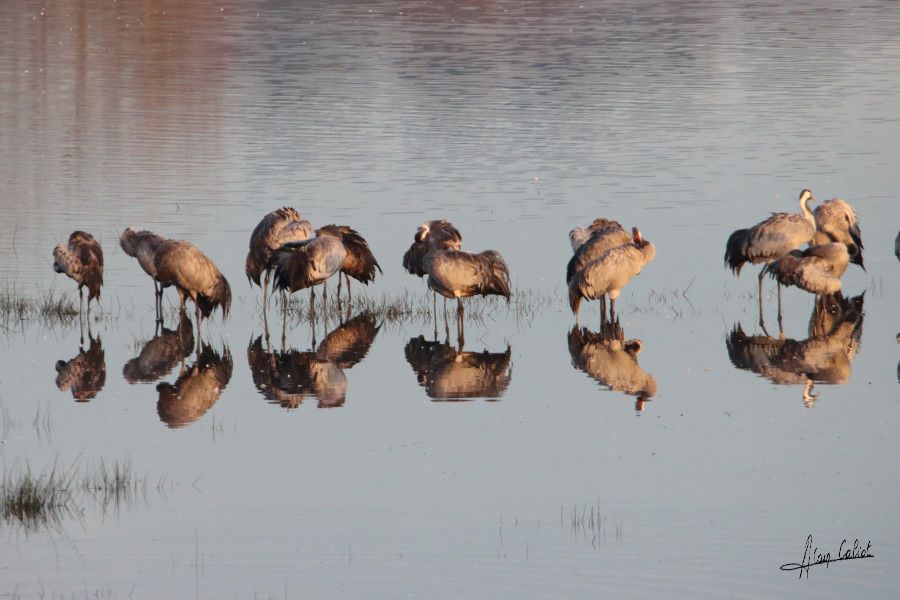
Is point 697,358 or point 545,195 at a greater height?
point 545,195

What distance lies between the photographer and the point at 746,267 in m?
20.3

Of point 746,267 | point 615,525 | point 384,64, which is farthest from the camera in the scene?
point 384,64

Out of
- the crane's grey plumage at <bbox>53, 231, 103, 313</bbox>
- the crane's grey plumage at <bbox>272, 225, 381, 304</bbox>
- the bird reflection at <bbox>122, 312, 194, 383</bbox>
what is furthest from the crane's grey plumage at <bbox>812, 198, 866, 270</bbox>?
the crane's grey plumage at <bbox>53, 231, 103, 313</bbox>

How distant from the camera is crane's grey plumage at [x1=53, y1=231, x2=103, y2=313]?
690 inches

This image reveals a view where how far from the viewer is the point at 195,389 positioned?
14.0 metres

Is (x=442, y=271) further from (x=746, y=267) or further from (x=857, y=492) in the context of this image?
(x=857, y=492)

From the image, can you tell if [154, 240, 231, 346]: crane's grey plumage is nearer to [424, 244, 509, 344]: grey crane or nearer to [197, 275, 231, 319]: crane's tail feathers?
[197, 275, 231, 319]: crane's tail feathers

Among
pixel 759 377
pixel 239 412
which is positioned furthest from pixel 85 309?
pixel 759 377

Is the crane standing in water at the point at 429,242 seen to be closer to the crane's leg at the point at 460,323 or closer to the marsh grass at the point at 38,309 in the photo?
the crane's leg at the point at 460,323

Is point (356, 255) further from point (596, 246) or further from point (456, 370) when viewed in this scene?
point (456, 370)

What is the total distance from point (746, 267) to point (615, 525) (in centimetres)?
1083
